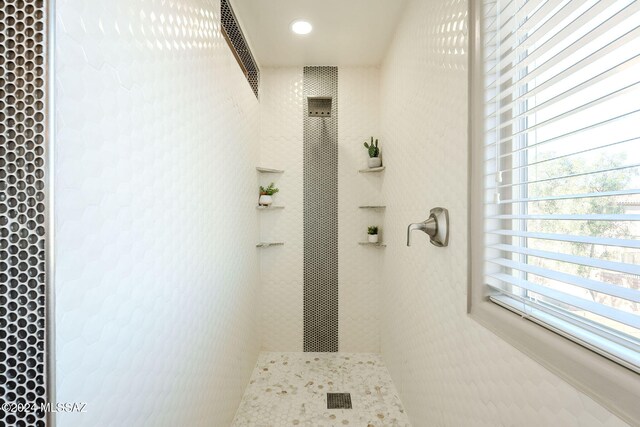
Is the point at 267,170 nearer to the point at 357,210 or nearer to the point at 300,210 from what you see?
the point at 300,210

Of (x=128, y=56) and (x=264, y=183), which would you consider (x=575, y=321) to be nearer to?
(x=128, y=56)

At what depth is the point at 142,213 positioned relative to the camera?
889mm

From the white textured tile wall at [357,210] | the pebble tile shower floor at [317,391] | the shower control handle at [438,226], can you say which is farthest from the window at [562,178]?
the white textured tile wall at [357,210]

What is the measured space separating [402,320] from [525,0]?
1.73m

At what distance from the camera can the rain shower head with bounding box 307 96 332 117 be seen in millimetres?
2666

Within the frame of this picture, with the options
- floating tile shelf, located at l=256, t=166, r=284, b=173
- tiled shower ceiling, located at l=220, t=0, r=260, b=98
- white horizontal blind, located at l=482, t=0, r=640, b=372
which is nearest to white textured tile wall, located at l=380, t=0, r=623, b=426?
white horizontal blind, located at l=482, t=0, r=640, b=372

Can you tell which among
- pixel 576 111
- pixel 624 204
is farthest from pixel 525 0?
pixel 624 204

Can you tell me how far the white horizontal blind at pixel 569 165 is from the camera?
1.85 ft

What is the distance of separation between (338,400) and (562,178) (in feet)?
6.23

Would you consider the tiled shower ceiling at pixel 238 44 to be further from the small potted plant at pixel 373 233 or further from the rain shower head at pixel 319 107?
the small potted plant at pixel 373 233

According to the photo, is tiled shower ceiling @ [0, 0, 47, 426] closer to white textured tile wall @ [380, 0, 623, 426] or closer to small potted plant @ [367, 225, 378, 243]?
white textured tile wall @ [380, 0, 623, 426]

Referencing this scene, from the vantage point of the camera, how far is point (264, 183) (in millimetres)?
2674

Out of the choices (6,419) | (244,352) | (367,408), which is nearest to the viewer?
(6,419)

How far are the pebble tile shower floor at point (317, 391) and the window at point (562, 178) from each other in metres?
1.28
